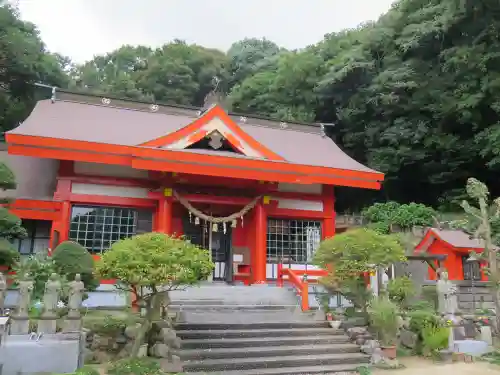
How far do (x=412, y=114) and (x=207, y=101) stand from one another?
14.1m

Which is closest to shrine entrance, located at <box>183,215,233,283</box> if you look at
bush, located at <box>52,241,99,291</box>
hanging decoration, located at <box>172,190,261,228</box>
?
hanging decoration, located at <box>172,190,261,228</box>

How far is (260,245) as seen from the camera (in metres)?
14.5

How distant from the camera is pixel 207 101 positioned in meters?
16.8

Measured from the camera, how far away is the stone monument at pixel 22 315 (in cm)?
731

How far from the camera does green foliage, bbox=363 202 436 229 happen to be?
21.7m

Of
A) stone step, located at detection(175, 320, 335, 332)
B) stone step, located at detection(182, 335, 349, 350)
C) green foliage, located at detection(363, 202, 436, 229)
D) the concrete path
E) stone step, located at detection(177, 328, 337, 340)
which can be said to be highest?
green foliage, located at detection(363, 202, 436, 229)

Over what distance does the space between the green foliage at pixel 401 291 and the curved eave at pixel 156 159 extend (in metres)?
4.54

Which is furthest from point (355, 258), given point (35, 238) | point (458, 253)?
point (35, 238)

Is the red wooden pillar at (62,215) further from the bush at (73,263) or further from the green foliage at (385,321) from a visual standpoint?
the green foliage at (385,321)

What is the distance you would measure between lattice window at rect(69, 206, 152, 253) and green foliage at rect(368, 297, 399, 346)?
7844mm

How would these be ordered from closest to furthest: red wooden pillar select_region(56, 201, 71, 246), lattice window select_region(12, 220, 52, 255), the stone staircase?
1. the stone staircase
2. red wooden pillar select_region(56, 201, 71, 246)
3. lattice window select_region(12, 220, 52, 255)

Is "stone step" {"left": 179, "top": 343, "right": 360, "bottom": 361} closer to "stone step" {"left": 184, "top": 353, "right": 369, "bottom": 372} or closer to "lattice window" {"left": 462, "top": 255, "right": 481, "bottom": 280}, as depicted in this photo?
"stone step" {"left": 184, "top": 353, "right": 369, "bottom": 372}

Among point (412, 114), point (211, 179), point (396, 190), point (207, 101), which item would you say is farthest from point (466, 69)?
point (211, 179)

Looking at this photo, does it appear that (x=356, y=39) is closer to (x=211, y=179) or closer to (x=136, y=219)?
(x=211, y=179)
